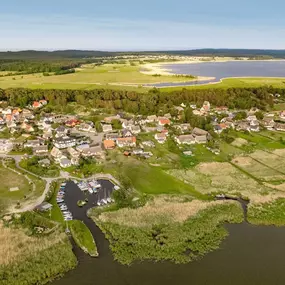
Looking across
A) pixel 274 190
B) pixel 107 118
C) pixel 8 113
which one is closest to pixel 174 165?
pixel 274 190

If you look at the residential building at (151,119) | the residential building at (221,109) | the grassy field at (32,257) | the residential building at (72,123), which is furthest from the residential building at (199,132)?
the grassy field at (32,257)

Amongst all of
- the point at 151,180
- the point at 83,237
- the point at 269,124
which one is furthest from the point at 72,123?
the point at 269,124

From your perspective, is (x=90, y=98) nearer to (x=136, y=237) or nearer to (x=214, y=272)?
(x=136, y=237)

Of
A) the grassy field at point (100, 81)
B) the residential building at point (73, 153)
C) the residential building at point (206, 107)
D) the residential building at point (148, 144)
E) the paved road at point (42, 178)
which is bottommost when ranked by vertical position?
the paved road at point (42, 178)

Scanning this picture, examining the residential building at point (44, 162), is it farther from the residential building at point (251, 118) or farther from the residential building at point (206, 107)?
the residential building at point (251, 118)

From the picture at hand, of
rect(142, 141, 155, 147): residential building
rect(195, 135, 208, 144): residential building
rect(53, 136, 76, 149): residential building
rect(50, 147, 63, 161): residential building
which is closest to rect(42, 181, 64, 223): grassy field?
rect(50, 147, 63, 161): residential building

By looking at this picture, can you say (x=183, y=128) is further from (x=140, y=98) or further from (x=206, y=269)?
(x=206, y=269)
